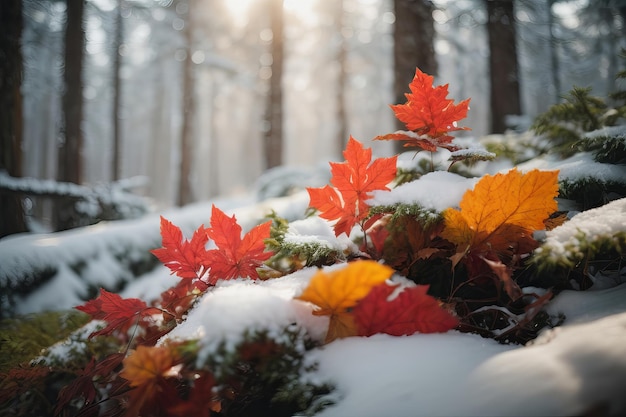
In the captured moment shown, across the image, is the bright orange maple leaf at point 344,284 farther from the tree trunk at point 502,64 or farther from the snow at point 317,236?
the tree trunk at point 502,64

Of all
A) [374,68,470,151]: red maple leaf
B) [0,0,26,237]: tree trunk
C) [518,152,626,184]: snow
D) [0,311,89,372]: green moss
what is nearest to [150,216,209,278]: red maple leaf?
[374,68,470,151]: red maple leaf

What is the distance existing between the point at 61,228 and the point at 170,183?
22.1m

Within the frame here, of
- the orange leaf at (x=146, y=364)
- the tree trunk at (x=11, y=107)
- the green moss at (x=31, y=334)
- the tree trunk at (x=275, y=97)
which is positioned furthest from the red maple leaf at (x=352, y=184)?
the tree trunk at (x=275, y=97)

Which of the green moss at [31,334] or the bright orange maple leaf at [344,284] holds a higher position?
the bright orange maple leaf at [344,284]

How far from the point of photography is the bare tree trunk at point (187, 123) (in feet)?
34.3

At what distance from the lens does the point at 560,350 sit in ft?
1.72

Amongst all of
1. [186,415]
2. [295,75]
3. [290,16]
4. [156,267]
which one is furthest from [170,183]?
[186,415]

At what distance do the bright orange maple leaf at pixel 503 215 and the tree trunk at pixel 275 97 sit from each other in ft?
24.4

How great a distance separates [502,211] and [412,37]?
8.94ft

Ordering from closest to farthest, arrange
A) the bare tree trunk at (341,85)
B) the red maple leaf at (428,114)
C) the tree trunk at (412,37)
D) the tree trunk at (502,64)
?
the red maple leaf at (428,114) → the tree trunk at (412,37) → the tree trunk at (502,64) → the bare tree trunk at (341,85)

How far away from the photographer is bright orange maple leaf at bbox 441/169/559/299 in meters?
0.72

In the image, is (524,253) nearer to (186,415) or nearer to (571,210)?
(571,210)

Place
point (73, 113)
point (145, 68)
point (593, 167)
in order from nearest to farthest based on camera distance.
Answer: point (593, 167) < point (73, 113) < point (145, 68)

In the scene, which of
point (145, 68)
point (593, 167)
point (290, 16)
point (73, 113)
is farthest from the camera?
point (145, 68)
